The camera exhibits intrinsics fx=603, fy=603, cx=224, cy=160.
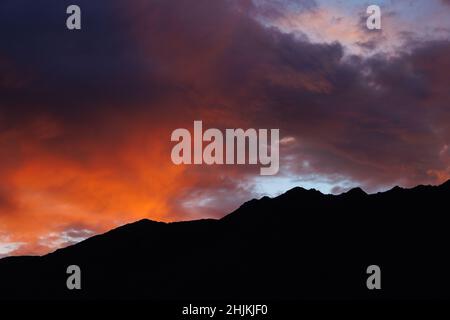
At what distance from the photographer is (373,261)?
126 metres

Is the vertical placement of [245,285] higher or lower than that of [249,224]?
lower

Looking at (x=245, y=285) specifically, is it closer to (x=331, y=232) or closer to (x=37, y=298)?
(x=331, y=232)

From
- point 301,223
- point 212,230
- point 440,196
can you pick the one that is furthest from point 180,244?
point 440,196

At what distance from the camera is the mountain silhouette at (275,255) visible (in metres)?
Result: 122

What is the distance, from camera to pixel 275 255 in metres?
141

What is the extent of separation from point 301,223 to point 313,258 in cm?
1805

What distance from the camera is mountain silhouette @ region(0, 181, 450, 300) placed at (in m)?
122

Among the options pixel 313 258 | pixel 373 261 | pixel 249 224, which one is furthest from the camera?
pixel 249 224

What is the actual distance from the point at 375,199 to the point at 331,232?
15.6 meters

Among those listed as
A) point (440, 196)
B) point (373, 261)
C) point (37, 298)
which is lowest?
point (37, 298)
